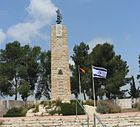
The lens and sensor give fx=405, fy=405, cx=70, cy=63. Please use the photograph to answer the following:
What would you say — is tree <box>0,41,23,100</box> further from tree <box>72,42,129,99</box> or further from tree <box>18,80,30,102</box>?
tree <box>72,42,129,99</box>

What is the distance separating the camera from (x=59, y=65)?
1524 inches

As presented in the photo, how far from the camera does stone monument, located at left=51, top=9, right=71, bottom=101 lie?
38062 millimetres

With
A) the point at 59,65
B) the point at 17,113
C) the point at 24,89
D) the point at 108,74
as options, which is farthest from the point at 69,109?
the point at 108,74

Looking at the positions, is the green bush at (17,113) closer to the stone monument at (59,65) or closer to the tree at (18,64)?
the stone monument at (59,65)

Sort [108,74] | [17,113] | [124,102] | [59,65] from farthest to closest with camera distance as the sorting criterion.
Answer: [108,74] → [124,102] → [59,65] → [17,113]

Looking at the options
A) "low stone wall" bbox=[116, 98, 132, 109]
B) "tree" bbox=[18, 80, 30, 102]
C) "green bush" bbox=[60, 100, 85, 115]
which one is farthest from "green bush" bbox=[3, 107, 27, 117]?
"low stone wall" bbox=[116, 98, 132, 109]

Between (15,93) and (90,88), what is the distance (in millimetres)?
10470

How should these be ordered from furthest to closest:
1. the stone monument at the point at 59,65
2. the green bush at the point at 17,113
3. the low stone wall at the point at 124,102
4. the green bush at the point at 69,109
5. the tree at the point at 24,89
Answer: the tree at the point at 24,89, the low stone wall at the point at 124,102, the stone monument at the point at 59,65, the green bush at the point at 17,113, the green bush at the point at 69,109

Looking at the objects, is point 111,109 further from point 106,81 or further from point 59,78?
point 106,81

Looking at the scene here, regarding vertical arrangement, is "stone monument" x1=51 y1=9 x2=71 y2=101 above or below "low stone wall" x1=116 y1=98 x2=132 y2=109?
above

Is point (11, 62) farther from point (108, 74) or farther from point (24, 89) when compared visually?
point (108, 74)

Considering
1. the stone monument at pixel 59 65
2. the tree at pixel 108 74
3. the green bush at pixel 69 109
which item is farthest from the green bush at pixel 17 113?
the tree at pixel 108 74

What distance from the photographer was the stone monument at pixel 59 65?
38.1 meters

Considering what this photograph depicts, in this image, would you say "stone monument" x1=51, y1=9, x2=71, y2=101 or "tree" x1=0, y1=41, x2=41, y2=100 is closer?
"stone monument" x1=51, y1=9, x2=71, y2=101
